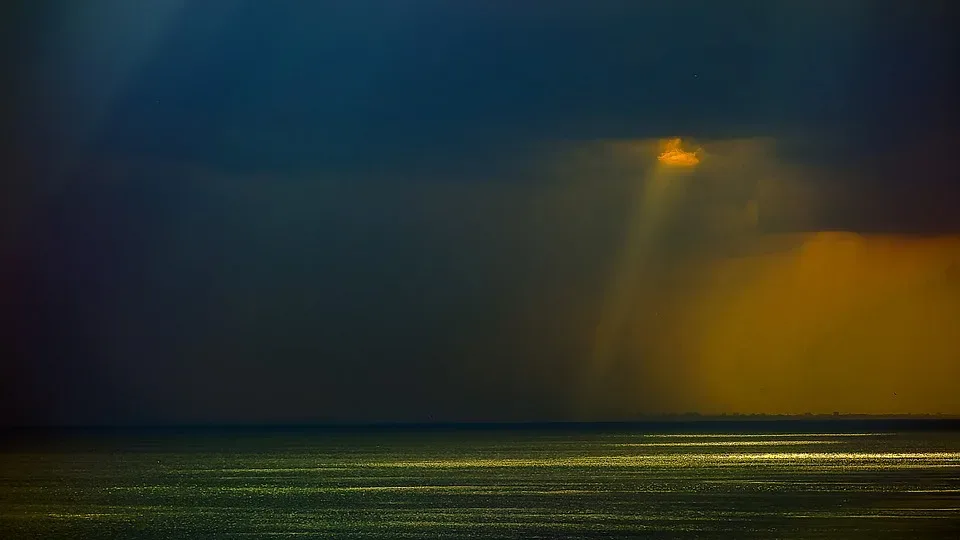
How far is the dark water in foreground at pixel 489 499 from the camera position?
66562 mm

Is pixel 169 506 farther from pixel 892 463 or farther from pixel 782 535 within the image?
pixel 892 463

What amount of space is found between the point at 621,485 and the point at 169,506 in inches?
1400

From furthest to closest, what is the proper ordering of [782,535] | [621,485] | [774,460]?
1. [774,460]
2. [621,485]
3. [782,535]

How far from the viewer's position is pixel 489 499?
8881 centimetres

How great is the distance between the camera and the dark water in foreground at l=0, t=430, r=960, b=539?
6656cm

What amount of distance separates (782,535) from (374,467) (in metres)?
87.3

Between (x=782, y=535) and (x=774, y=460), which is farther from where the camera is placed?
(x=774, y=460)

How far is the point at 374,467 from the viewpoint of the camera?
145 metres

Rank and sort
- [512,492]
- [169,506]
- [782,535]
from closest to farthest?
[782,535] < [169,506] < [512,492]

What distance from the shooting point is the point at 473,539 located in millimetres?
62375

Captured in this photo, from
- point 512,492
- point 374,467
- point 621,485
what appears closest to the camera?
point 512,492

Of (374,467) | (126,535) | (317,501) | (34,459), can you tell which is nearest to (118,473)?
(374,467)

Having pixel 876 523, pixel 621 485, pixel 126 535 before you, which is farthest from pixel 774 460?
pixel 126 535

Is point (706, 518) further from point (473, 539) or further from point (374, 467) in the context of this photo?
point (374, 467)
